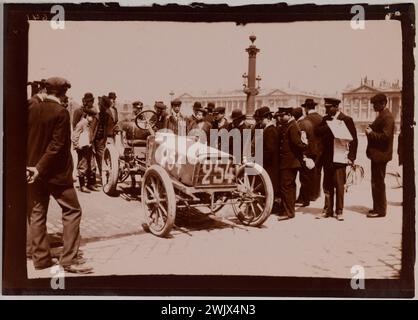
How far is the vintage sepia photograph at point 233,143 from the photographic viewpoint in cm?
402

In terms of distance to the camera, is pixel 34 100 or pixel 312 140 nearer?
pixel 34 100

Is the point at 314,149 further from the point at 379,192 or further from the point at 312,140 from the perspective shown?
the point at 379,192

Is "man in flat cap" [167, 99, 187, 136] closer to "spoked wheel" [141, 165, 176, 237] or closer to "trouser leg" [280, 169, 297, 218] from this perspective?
"spoked wheel" [141, 165, 176, 237]

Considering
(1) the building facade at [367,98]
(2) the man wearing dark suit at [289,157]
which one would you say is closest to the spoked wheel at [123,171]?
(2) the man wearing dark suit at [289,157]

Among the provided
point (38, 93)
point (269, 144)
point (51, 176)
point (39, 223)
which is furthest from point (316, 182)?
point (38, 93)

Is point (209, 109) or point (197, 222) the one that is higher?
point (209, 109)

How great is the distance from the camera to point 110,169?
4160mm

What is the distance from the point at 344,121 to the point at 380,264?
3.63 feet

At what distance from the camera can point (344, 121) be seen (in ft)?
13.4

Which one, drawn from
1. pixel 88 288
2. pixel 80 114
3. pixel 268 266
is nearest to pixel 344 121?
pixel 268 266

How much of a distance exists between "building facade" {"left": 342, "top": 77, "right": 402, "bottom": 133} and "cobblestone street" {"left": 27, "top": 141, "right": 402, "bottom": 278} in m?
0.26

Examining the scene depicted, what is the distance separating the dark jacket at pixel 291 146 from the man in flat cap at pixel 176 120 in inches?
29.5

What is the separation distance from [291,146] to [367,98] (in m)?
0.67
